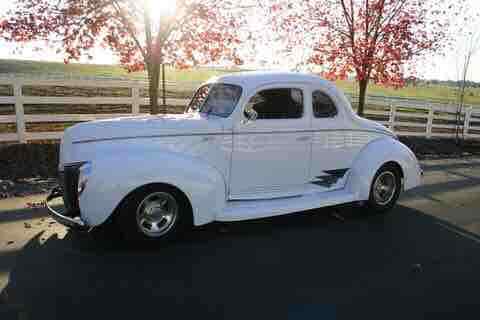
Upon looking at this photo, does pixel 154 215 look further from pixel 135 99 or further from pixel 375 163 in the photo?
pixel 135 99

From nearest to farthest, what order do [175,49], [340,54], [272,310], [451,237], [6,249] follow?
[272,310]
[6,249]
[451,237]
[175,49]
[340,54]

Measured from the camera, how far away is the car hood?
4711mm

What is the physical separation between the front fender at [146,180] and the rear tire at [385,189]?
247 centimetres

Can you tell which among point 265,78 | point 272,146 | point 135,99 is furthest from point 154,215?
point 135,99

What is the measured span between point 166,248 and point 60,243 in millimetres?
1196

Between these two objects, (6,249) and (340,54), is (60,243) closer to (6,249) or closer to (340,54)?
(6,249)

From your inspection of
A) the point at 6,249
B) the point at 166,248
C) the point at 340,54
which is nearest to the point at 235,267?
the point at 166,248

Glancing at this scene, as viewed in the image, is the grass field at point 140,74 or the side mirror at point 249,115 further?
the grass field at point 140,74

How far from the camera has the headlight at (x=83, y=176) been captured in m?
4.29

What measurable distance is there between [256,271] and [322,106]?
2.61 metres

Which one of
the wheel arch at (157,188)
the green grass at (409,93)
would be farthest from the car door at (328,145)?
the green grass at (409,93)

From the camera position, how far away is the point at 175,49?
9.41m

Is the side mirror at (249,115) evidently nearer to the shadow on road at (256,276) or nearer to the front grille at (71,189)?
the shadow on road at (256,276)

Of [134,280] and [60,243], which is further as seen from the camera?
[60,243]
